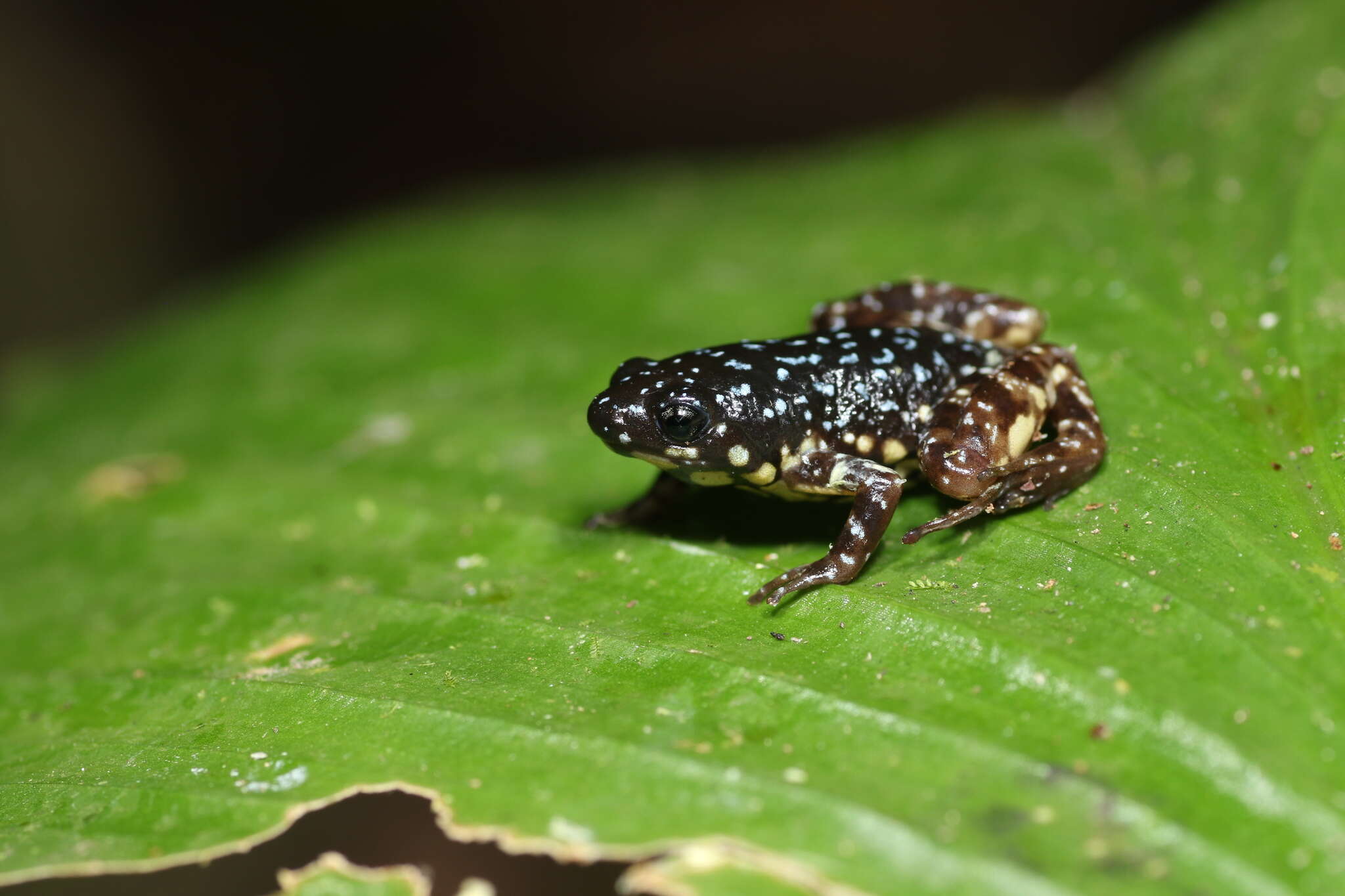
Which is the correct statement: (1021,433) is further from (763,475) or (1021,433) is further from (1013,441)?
(763,475)

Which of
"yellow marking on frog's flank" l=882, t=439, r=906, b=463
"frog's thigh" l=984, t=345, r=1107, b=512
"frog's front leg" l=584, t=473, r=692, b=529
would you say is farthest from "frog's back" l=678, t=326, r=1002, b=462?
"frog's front leg" l=584, t=473, r=692, b=529

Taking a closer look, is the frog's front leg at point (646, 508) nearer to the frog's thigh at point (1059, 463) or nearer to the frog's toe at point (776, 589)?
the frog's toe at point (776, 589)

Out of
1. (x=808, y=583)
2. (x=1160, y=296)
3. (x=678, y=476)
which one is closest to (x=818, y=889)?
(x=808, y=583)

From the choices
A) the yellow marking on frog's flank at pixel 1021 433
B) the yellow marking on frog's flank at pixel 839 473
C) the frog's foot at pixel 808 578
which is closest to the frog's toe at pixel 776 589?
the frog's foot at pixel 808 578

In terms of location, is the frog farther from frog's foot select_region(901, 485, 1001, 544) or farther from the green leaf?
the green leaf

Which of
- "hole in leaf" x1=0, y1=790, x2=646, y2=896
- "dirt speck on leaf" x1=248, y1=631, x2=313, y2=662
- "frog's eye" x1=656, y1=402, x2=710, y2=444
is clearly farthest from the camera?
"hole in leaf" x1=0, y1=790, x2=646, y2=896

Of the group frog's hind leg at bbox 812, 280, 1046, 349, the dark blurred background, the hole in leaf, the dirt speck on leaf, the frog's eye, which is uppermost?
the dark blurred background
